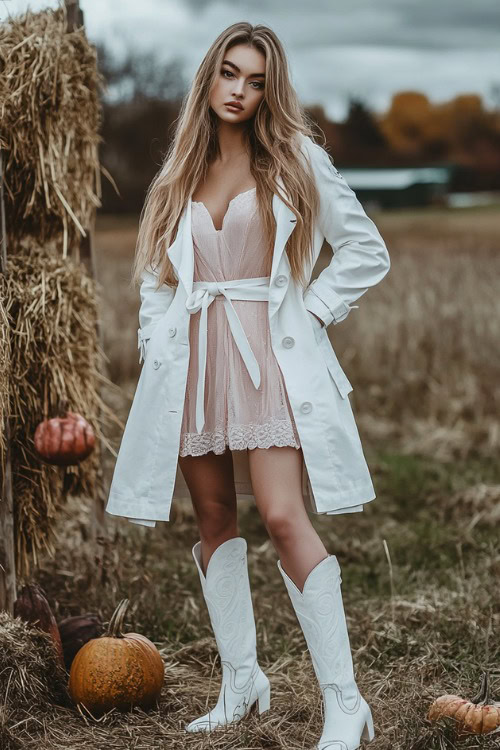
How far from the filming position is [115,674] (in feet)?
11.4

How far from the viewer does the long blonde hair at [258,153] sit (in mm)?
3195

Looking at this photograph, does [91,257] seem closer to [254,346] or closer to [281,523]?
[254,346]

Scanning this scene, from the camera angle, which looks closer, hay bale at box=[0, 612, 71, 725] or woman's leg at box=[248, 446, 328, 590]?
woman's leg at box=[248, 446, 328, 590]

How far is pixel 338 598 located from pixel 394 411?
5.60m

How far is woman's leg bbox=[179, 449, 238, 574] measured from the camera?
10.8 ft

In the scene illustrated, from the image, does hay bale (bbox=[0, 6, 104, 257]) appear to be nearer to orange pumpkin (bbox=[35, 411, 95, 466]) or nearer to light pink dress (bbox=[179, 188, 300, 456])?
orange pumpkin (bbox=[35, 411, 95, 466])

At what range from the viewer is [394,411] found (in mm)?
8656

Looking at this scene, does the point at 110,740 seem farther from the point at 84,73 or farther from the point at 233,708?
the point at 84,73

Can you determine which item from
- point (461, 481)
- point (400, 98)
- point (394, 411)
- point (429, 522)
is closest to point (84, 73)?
point (429, 522)

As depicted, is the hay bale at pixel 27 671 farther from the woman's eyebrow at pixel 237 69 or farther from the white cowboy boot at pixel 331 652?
the woman's eyebrow at pixel 237 69

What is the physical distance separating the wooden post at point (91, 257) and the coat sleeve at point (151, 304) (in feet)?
4.23

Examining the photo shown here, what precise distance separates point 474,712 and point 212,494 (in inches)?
41.7

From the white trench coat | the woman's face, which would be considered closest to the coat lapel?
the white trench coat

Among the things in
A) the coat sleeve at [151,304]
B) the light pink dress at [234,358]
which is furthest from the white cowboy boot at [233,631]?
the coat sleeve at [151,304]
